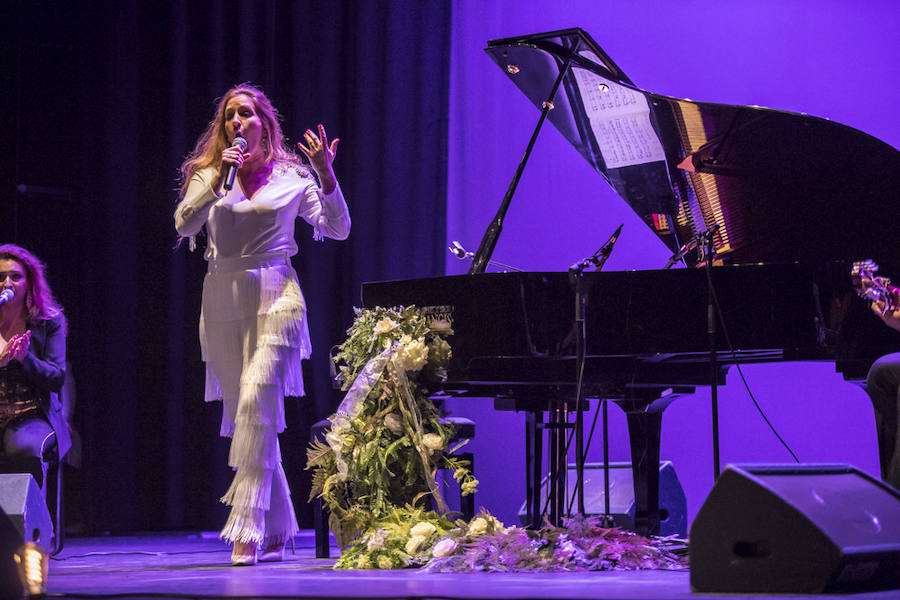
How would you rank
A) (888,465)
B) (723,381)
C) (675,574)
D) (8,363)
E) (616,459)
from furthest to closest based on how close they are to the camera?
(616,459)
(8,363)
(723,381)
(888,465)
(675,574)

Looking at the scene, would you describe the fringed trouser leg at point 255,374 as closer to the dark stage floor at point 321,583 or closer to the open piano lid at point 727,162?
the dark stage floor at point 321,583

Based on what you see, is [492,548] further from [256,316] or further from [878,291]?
[878,291]

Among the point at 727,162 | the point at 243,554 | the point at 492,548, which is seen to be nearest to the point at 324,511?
the point at 243,554

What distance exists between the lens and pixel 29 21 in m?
5.73

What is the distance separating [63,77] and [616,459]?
3727mm

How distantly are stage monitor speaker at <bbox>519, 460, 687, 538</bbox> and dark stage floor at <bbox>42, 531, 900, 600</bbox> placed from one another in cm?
134

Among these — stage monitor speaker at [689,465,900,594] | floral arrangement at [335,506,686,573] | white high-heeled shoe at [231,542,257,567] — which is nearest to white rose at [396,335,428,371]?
floral arrangement at [335,506,686,573]

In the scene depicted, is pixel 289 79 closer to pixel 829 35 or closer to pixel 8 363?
pixel 8 363

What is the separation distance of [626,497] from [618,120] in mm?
1695

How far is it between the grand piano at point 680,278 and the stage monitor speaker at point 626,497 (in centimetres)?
53

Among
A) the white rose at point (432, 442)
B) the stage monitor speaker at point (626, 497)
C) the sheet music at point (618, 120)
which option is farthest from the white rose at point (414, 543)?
the sheet music at point (618, 120)

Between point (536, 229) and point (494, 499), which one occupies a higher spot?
point (536, 229)

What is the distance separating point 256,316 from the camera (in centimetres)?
375

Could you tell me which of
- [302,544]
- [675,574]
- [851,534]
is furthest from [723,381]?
[302,544]
